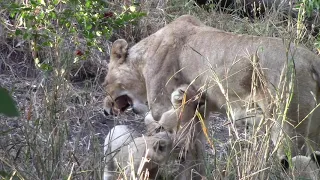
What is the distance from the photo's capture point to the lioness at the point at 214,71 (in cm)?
429

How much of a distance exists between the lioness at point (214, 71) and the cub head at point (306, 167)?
0.12 meters

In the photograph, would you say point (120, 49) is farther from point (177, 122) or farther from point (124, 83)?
point (177, 122)

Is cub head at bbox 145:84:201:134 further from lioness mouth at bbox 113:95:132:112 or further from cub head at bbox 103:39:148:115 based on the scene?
lioness mouth at bbox 113:95:132:112

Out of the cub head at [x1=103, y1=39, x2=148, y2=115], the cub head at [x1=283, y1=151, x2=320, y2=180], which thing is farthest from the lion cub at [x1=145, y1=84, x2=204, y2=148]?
the cub head at [x1=103, y1=39, x2=148, y2=115]

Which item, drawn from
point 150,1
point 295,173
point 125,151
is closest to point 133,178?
point 125,151

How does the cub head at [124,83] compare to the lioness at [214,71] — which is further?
the cub head at [124,83]

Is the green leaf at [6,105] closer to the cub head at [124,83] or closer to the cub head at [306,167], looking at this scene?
the cub head at [306,167]

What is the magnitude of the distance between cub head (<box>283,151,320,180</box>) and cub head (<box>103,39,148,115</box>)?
2290 millimetres

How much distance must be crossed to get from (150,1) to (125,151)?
4.82 m

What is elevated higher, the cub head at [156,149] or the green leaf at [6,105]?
the green leaf at [6,105]

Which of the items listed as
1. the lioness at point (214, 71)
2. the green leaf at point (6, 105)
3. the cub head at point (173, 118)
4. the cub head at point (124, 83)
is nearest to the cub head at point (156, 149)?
the cub head at point (173, 118)

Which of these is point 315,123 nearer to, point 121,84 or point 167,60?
point 167,60

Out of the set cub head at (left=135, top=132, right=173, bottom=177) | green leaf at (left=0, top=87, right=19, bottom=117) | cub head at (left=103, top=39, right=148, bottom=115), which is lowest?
cub head at (left=103, top=39, right=148, bottom=115)

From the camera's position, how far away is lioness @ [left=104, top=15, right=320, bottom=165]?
169 inches
